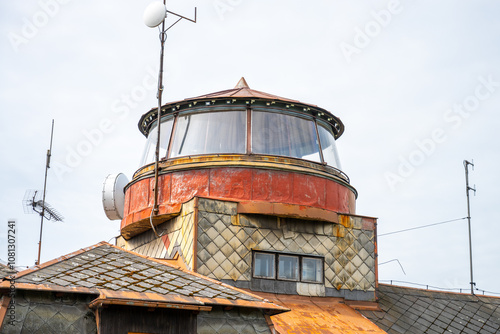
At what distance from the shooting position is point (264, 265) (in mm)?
19172

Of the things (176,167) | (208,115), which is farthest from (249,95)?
(176,167)

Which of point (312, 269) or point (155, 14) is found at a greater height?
point (155, 14)

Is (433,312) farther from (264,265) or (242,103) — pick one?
(242,103)

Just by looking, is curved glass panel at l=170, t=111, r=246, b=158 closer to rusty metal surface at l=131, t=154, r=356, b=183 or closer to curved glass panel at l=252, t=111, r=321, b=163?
rusty metal surface at l=131, t=154, r=356, b=183

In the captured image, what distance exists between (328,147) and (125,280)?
9.30 meters

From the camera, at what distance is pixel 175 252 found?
19.1 m

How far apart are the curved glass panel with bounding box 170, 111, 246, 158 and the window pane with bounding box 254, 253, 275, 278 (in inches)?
115

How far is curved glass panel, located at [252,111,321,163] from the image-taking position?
2025cm

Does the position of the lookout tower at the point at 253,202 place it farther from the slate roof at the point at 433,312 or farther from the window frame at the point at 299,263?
the slate roof at the point at 433,312

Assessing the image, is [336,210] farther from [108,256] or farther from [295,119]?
[108,256]

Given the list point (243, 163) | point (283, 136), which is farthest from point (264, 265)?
point (283, 136)

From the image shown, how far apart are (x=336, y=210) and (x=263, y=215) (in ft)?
8.09

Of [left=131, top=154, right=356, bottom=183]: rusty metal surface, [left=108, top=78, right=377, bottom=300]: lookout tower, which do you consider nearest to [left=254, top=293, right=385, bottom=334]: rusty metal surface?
[left=108, top=78, right=377, bottom=300]: lookout tower

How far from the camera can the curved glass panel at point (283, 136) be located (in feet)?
66.4
